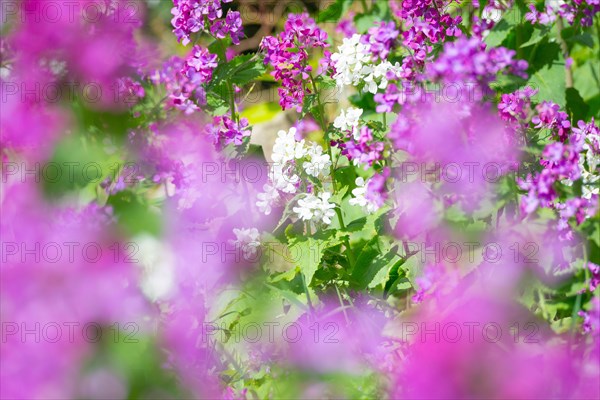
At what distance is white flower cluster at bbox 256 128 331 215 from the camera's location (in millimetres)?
2239

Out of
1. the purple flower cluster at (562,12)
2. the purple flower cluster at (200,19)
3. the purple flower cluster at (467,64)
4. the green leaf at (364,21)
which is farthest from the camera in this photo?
the green leaf at (364,21)

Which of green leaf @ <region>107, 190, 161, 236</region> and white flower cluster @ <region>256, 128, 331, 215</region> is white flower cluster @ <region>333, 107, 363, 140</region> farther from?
green leaf @ <region>107, 190, 161, 236</region>

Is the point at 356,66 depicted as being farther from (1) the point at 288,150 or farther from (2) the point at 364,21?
(2) the point at 364,21

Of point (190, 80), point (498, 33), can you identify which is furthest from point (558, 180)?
point (498, 33)

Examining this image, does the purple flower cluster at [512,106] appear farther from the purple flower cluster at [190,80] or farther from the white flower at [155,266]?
the white flower at [155,266]

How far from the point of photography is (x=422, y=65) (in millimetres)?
2076

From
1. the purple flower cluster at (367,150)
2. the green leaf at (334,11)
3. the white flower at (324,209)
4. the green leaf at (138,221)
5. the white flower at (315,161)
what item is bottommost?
the white flower at (324,209)

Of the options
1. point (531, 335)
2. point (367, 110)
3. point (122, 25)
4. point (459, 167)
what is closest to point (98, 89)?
point (122, 25)

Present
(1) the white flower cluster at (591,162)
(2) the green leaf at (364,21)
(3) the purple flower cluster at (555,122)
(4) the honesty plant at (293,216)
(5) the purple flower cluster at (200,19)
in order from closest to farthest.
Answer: (4) the honesty plant at (293,216) → (3) the purple flower cluster at (555,122) → (1) the white flower cluster at (591,162) → (5) the purple flower cluster at (200,19) → (2) the green leaf at (364,21)

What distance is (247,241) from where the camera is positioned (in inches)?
90.4

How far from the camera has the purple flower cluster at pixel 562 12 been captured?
2758 millimetres

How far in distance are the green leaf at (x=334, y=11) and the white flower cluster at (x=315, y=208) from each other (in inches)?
52.9

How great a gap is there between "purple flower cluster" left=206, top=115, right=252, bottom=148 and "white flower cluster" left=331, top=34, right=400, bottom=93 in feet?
1.11

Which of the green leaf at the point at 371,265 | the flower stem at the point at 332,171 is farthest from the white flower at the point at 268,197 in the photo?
the green leaf at the point at 371,265
